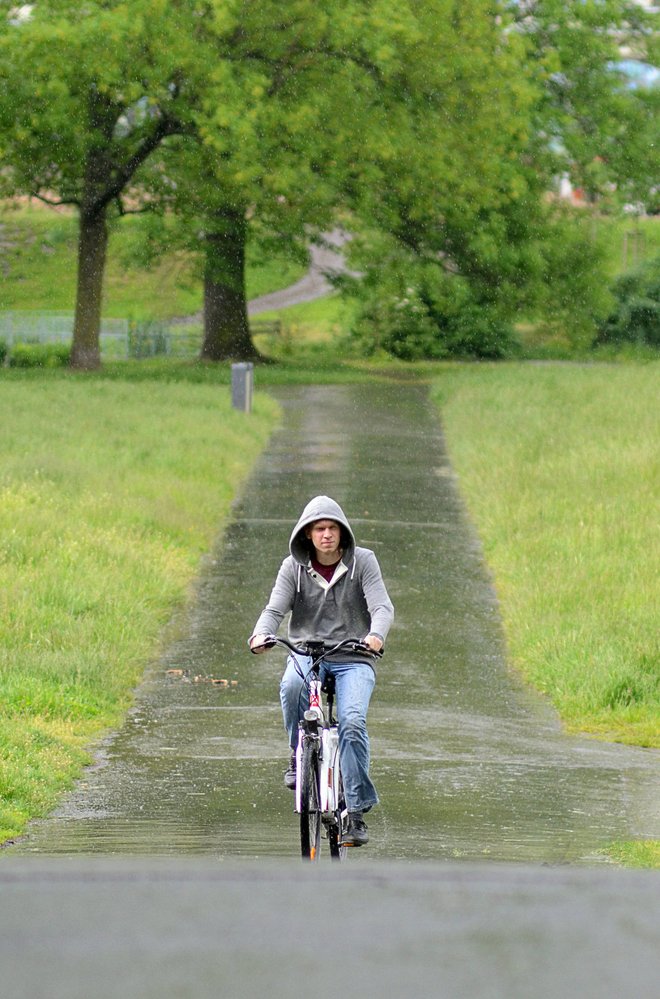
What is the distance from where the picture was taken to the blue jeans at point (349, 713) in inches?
245

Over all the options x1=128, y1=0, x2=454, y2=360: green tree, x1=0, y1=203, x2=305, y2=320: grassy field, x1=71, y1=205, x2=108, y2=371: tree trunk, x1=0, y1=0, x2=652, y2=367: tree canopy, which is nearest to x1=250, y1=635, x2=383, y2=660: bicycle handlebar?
x1=128, y1=0, x2=454, y2=360: green tree

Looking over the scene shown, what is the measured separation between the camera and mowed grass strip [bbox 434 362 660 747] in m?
10.3

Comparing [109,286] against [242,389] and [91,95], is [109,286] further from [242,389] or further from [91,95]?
[242,389]

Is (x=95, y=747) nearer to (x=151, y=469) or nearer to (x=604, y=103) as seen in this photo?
(x=151, y=469)

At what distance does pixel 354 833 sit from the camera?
20.1ft

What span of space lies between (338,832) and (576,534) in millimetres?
9408

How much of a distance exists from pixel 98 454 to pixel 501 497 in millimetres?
5269

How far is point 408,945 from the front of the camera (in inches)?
69.9

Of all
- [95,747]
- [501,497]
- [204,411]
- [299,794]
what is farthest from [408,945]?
[204,411]

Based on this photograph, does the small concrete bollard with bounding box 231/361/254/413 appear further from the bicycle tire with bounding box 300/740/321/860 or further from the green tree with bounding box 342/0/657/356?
the bicycle tire with bounding box 300/740/321/860

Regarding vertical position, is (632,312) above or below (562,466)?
above

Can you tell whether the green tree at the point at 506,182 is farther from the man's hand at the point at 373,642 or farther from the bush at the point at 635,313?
the man's hand at the point at 373,642

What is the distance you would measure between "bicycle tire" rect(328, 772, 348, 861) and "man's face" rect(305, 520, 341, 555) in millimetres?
910

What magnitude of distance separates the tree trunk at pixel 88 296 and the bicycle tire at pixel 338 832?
107 feet
